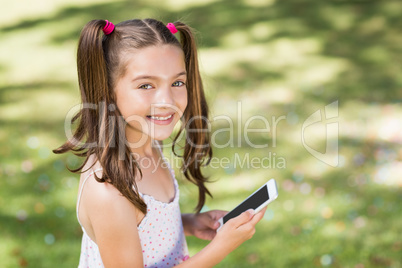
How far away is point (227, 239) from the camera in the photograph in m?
1.73

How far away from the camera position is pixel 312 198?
3418mm

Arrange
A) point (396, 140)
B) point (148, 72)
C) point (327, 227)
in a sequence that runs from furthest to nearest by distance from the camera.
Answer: point (396, 140), point (327, 227), point (148, 72)

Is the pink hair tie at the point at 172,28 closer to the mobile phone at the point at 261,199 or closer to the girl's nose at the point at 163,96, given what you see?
the girl's nose at the point at 163,96

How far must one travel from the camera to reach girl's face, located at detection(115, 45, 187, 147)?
1691 mm

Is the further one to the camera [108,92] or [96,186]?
[108,92]

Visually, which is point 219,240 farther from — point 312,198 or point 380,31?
point 380,31

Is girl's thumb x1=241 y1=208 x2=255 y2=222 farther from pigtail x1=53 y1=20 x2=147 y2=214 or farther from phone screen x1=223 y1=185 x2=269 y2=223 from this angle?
pigtail x1=53 y1=20 x2=147 y2=214

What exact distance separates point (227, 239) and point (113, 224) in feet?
1.32

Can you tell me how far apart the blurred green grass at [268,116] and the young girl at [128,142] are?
0.52m

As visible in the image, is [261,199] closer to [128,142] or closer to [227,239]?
[227,239]

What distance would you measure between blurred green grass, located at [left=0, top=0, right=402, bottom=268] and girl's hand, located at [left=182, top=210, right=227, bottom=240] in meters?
0.48

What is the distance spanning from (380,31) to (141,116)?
5.32 m

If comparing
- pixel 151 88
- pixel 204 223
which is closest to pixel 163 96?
pixel 151 88

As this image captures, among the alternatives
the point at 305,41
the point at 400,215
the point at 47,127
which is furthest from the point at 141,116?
the point at 305,41
